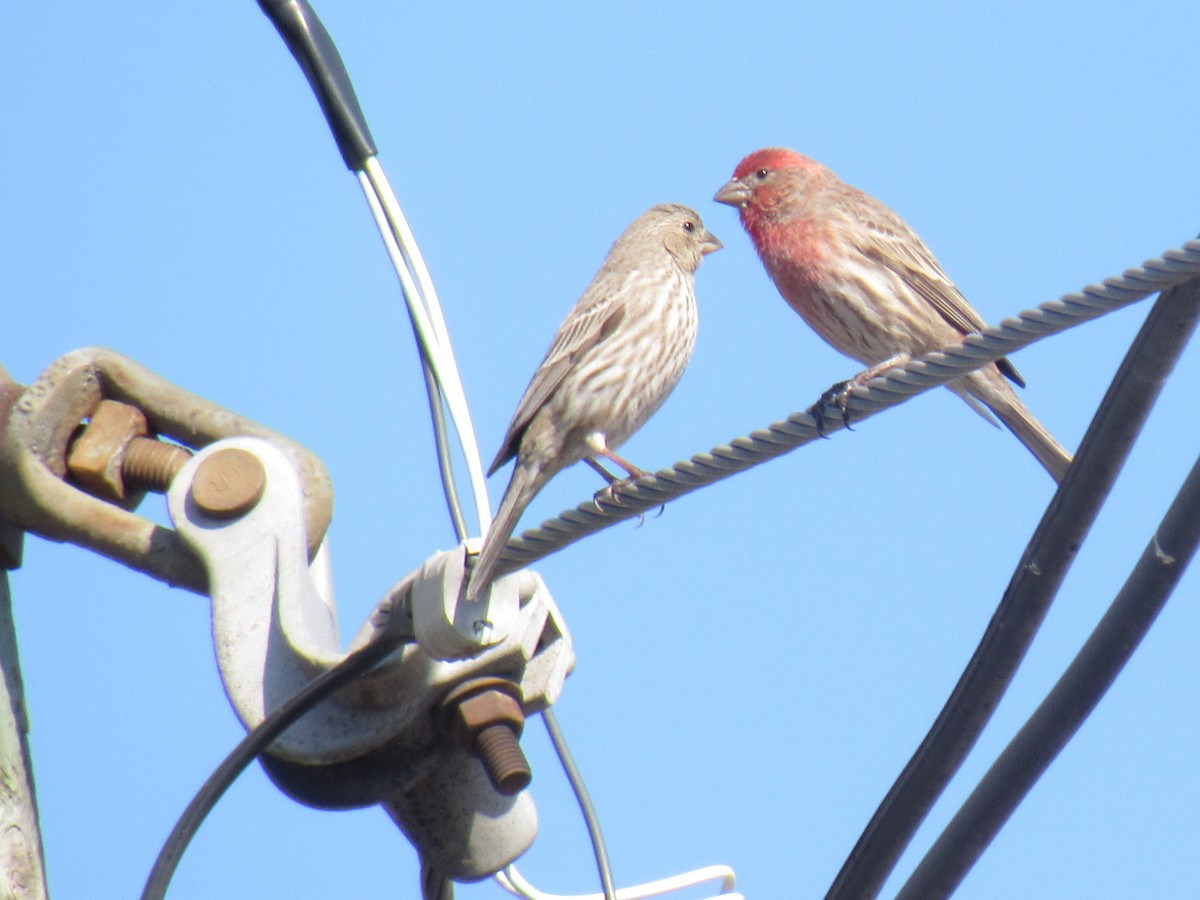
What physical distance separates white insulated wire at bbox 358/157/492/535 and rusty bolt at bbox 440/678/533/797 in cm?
41

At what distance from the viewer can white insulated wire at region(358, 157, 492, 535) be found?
13.6ft

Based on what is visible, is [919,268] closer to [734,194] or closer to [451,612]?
[734,194]

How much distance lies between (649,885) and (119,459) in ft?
6.92

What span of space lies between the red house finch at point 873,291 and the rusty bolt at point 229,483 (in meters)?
3.25

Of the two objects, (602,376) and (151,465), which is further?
(602,376)

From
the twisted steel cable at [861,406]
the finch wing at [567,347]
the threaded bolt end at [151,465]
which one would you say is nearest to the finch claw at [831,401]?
the finch wing at [567,347]

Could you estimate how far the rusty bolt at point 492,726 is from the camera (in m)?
3.67

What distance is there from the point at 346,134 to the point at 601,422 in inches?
89.7

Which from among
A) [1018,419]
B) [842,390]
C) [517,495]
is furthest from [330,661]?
[1018,419]

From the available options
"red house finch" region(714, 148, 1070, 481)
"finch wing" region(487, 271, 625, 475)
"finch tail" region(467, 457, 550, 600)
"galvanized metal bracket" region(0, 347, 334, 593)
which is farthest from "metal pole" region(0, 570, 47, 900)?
"red house finch" region(714, 148, 1070, 481)

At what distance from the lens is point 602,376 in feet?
22.3

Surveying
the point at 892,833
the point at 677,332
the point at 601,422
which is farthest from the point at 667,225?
the point at 892,833

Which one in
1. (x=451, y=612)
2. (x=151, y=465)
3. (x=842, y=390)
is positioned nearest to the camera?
(x=451, y=612)

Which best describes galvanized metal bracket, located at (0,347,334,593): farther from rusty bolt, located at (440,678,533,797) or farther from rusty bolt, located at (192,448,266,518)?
rusty bolt, located at (440,678,533,797)
